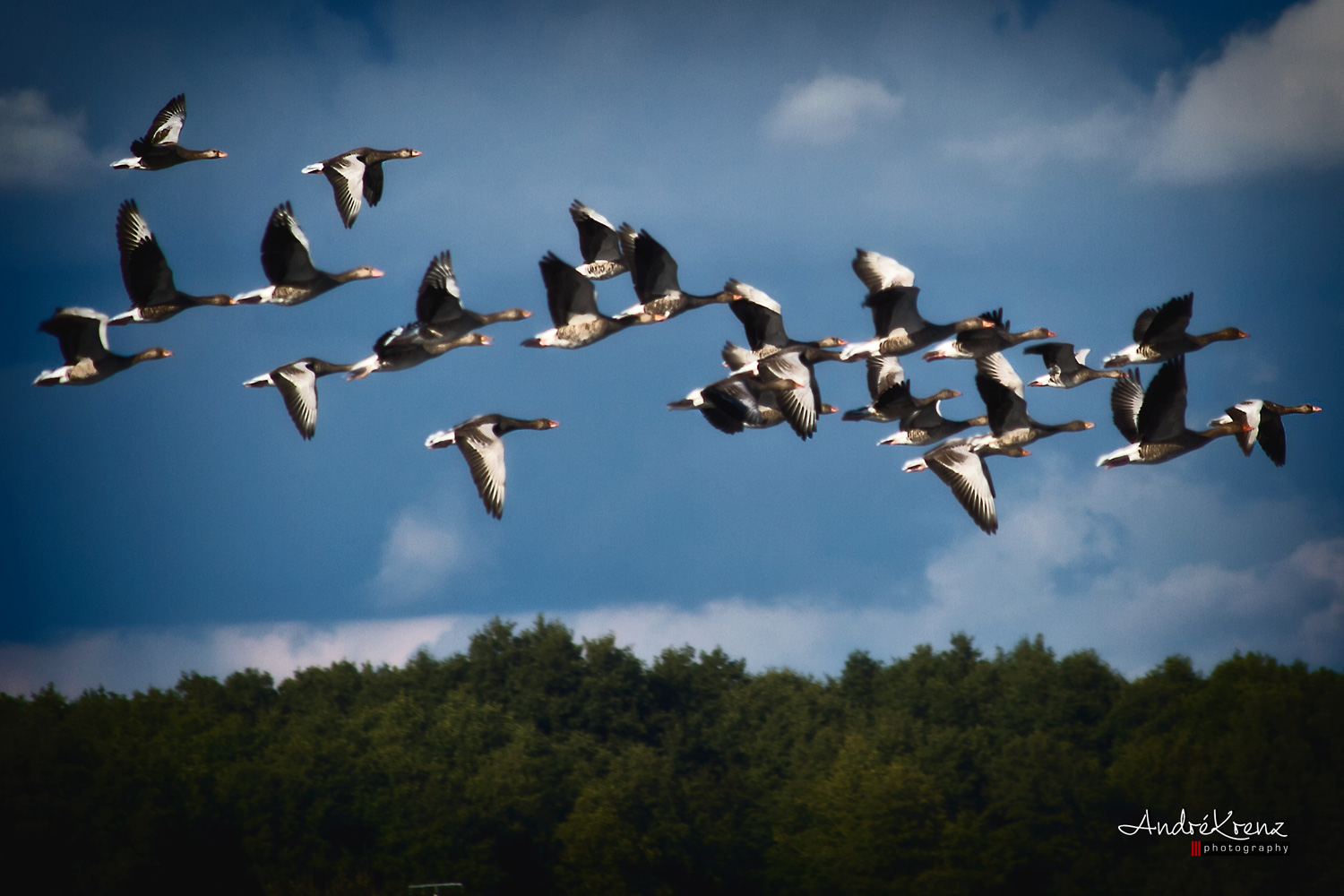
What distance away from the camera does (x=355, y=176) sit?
31.6m

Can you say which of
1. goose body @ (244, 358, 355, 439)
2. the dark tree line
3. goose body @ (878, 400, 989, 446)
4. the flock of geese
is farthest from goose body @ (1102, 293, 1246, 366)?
the dark tree line

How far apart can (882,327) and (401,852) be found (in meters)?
52.5

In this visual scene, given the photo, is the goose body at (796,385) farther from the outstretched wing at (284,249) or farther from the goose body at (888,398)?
the outstretched wing at (284,249)

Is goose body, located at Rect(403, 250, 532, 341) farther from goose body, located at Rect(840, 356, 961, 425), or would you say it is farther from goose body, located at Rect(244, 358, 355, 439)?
goose body, located at Rect(840, 356, 961, 425)

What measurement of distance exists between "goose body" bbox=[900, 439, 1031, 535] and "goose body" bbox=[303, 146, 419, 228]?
1277 centimetres

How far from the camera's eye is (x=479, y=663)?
105938mm

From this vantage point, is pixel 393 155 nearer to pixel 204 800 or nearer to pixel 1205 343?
pixel 1205 343

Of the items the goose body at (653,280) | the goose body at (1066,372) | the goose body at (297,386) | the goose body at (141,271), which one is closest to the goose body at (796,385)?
the goose body at (653,280)

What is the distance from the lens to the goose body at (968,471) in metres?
29.4

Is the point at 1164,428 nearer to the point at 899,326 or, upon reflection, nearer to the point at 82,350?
the point at 899,326

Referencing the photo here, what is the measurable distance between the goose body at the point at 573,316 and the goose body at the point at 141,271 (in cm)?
712

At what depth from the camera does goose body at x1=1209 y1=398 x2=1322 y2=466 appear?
30391 mm

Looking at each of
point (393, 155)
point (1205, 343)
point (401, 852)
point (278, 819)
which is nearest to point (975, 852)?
point (401, 852)

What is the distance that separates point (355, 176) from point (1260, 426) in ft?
64.9
